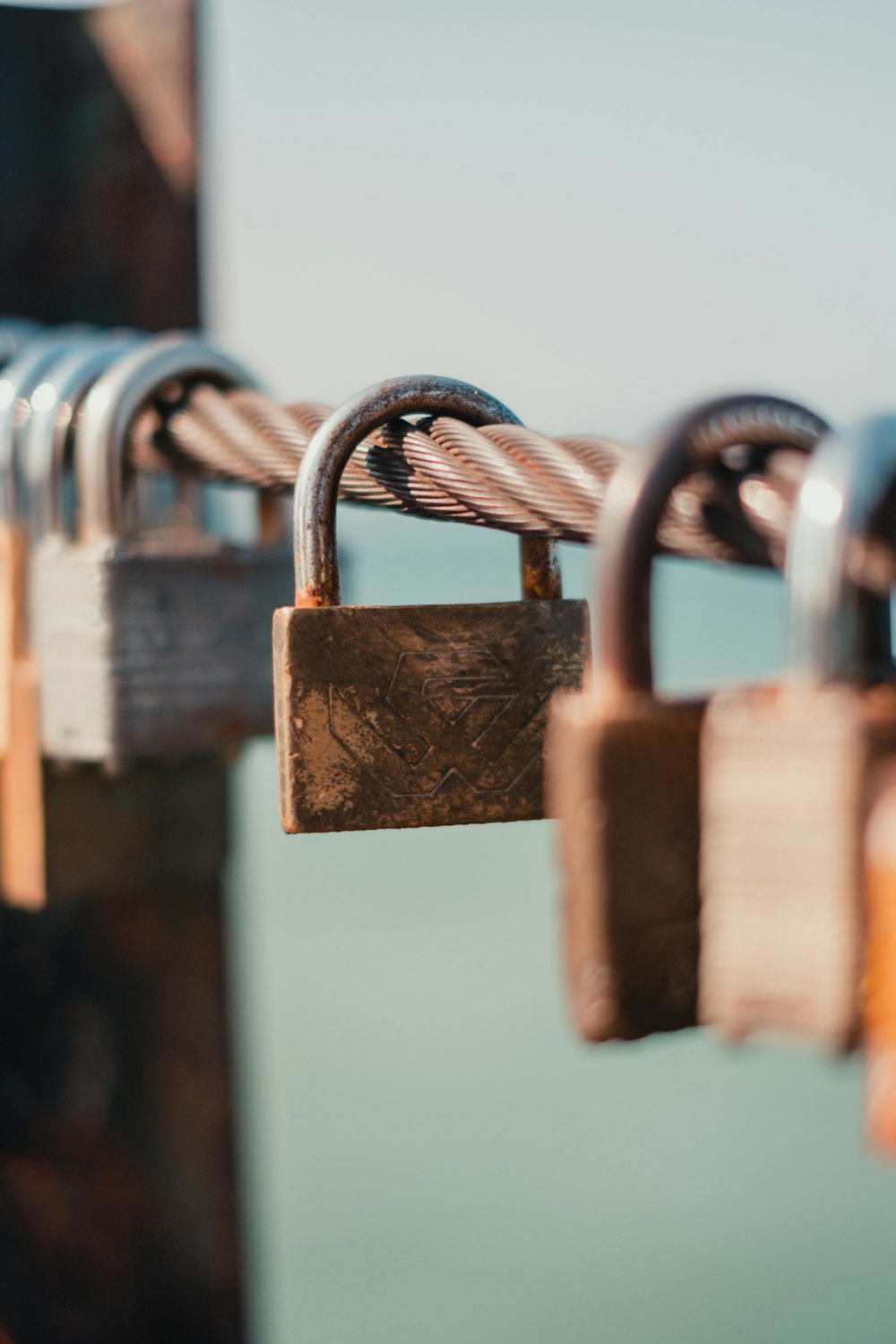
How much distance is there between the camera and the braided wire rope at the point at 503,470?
921mm

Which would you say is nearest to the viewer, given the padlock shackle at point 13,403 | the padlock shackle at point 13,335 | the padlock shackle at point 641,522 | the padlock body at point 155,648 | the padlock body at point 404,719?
the padlock shackle at point 641,522

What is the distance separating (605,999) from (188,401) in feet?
4.62

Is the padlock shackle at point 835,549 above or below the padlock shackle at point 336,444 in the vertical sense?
below

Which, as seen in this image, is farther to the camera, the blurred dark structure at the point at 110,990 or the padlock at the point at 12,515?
the blurred dark structure at the point at 110,990

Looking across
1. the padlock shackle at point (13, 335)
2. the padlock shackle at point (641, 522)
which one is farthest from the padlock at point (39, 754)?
the padlock shackle at point (641, 522)

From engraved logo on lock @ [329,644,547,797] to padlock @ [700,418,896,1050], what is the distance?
59 centimetres

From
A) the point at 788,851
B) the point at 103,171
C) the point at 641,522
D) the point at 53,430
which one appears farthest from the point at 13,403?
the point at 788,851

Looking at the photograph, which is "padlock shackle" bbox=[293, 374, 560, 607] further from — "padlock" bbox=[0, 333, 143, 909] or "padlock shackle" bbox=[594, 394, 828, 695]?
"padlock" bbox=[0, 333, 143, 909]

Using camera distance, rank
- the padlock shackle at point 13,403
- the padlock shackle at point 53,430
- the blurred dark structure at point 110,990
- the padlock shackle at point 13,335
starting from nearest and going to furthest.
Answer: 1. the padlock shackle at point 53,430
2. the padlock shackle at point 13,403
3. the padlock shackle at point 13,335
4. the blurred dark structure at point 110,990

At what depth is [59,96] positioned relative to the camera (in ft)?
10.9

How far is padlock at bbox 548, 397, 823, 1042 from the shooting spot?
2.73 feet

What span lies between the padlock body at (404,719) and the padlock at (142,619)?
67cm

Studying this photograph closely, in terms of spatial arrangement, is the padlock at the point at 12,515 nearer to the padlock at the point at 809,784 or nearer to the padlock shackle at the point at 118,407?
the padlock shackle at the point at 118,407

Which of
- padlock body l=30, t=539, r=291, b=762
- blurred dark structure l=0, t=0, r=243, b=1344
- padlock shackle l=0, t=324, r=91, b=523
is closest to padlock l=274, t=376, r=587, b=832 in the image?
padlock body l=30, t=539, r=291, b=762
